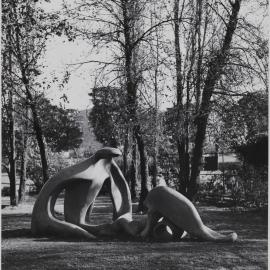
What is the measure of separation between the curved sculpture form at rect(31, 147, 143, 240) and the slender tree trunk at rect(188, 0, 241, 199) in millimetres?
4616

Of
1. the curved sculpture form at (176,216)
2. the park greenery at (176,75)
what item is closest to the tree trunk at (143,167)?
the park greenery at (176,75)

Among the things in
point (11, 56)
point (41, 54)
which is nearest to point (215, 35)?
point (41, 54)

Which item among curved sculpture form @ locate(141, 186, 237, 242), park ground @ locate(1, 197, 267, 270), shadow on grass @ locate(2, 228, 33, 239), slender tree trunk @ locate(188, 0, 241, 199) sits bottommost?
shadow on grass @ locate(2, 228, 33, 239)

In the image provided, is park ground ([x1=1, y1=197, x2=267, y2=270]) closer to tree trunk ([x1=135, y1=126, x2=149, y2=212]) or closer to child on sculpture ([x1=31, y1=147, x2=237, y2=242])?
child on sculpture ([x1=31, y1=147, x2=237, y2=242])

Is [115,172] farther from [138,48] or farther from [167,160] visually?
[167,160]

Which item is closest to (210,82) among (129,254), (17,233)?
(17,233)

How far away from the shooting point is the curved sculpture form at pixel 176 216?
972 centimetres

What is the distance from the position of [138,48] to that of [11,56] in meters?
5.04

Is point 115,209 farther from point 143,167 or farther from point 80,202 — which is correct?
point 143,167

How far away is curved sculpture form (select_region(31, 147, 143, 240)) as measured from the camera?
34.9 ft

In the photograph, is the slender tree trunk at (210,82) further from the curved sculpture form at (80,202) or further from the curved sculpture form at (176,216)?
the curved sculpture form at (176,216)

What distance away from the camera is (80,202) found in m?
11.2

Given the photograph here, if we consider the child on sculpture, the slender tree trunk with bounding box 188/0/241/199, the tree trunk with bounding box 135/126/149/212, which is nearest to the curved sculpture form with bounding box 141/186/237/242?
the child on sculpture

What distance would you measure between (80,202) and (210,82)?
231 inches
